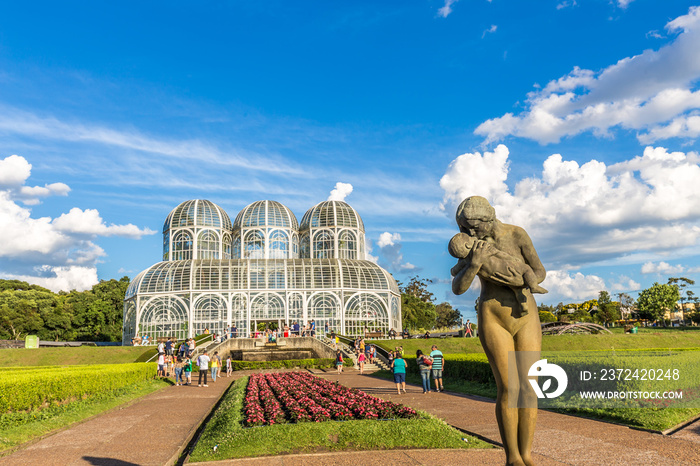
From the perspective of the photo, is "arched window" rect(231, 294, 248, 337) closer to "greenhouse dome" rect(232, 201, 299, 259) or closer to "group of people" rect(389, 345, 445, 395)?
"greenhouse dome" rect(232, 201, 299, 259)

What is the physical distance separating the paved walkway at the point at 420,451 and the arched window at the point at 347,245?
37335 millimetres

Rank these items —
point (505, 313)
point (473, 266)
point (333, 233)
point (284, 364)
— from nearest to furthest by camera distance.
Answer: point (473, 266)
point (505, 313)
point (284, 364)
point (333, 233)

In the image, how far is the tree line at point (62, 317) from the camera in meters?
55.9

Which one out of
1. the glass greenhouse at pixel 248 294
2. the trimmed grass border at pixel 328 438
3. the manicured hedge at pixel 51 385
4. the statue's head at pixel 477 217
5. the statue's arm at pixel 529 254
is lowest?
the trimmed grass border at pixel 328 438

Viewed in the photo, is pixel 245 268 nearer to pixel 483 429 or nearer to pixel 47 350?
pixel 47 350

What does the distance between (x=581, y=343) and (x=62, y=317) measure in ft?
173

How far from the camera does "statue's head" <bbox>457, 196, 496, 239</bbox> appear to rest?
4.23 metres

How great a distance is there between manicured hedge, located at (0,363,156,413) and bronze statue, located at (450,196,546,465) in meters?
11.7

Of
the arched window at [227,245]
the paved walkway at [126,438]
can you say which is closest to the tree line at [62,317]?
the arched window at [227,245]

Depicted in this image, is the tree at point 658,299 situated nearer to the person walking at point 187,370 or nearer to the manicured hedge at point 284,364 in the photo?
the manicured hedge at point 284,364

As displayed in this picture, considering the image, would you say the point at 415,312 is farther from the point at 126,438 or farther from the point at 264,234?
the point at 126,438

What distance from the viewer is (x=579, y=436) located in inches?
319

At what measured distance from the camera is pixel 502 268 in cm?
404

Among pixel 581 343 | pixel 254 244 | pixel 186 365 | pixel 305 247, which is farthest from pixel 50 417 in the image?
pixel 305 247
